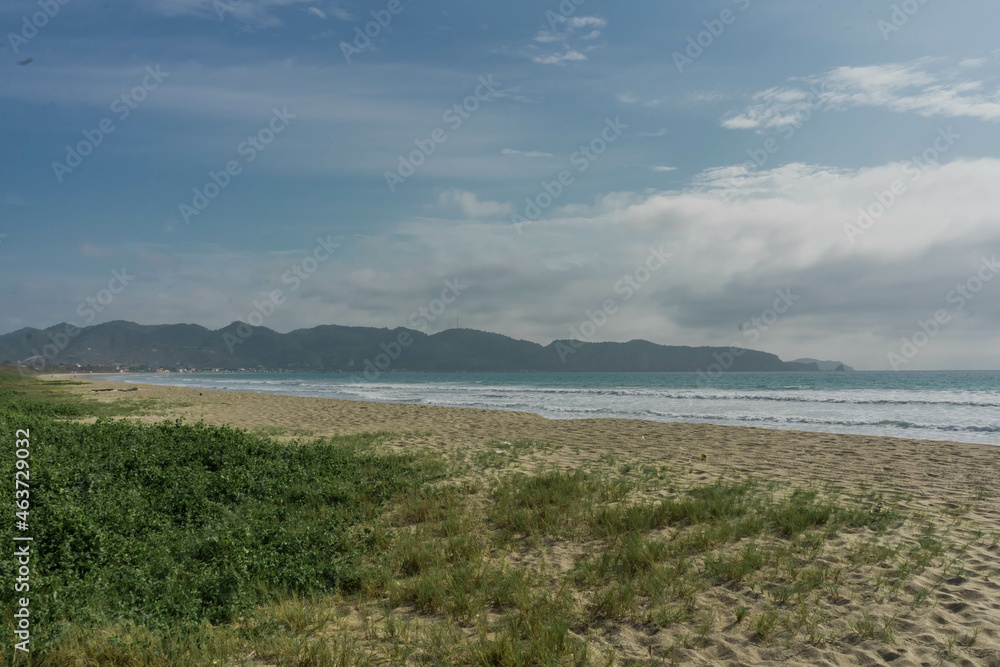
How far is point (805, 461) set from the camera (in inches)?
572

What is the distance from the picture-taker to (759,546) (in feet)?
24.3

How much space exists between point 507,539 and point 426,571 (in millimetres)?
1524

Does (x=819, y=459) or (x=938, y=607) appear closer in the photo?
(x=938, y=607)

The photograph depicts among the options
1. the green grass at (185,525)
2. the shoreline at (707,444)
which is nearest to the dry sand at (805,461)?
the shoreline at (707,444)

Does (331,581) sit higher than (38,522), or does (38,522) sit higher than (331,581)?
(38,522)

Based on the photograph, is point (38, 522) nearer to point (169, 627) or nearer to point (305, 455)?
point (169, 627)

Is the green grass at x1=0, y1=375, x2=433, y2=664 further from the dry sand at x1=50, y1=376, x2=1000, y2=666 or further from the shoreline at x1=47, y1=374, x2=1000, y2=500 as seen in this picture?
the shoreline at x1=47, y1=374, x2=1000, y2=500

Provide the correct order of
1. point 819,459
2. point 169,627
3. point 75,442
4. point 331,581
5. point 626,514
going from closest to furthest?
point 169,627 → point 331,581 → point 626,514 → point 75,442 → point 819,459

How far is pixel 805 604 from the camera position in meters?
5.66

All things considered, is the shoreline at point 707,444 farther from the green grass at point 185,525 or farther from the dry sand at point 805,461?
the green grass at point 185,525

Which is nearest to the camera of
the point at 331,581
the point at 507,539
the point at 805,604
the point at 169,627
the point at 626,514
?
the point at 169,627

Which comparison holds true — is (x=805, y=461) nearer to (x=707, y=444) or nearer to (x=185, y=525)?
(x=707, y=444)

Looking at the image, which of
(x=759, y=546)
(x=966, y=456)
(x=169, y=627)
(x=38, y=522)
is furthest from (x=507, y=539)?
(x=966, y=456)

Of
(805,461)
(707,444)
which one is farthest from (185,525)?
(707,444)
